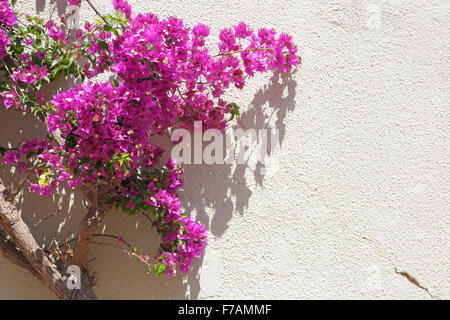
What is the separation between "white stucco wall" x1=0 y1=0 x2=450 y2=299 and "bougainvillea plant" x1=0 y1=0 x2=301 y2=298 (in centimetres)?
15

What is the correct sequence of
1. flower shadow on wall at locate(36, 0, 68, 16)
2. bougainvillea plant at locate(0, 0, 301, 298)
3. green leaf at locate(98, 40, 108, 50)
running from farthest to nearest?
flower shadow on wall at locate(36, 0, 68, 16), green leaf at locate(98, 40, 108, 50), bougainvillea plant at locate(0, 0, 301, 298)

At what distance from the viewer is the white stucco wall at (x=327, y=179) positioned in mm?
1816

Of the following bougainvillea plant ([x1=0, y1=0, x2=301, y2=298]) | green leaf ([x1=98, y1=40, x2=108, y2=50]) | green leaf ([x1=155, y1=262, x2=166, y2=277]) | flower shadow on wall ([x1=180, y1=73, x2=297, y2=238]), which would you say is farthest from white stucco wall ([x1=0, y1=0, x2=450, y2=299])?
green leaf ([x1=98, y1=40, x2=108, y2=50])

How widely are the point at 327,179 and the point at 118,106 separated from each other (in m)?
0.98

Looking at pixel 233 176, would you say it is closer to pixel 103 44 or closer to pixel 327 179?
pixel 327 179

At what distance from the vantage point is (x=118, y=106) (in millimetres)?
1382

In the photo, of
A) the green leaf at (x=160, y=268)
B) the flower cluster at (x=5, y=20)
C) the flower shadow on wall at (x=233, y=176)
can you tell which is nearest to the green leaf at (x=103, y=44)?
the flower cluster at (x=5, y=20)

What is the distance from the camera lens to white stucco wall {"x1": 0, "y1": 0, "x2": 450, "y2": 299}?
1816 mm

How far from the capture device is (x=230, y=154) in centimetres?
187

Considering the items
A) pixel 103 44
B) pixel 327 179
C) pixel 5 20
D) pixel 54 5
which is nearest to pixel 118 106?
pixel 103 44

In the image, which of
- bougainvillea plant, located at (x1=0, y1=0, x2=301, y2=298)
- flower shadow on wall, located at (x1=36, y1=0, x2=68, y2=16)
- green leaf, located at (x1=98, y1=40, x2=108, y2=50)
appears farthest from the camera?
flower shadow on wall, located at (x1=36, y1=0, x2=68, y2=16)

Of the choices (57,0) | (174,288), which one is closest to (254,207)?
(174,288)

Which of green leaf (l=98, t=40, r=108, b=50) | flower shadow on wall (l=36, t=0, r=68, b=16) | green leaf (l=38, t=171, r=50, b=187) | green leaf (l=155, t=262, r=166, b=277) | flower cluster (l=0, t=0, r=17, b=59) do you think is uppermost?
flower shadow on wall (l=36, t=0, r=68, b=16)

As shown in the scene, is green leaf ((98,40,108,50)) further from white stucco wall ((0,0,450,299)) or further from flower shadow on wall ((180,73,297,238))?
flower shadow on wall ((180,73,297,238))
